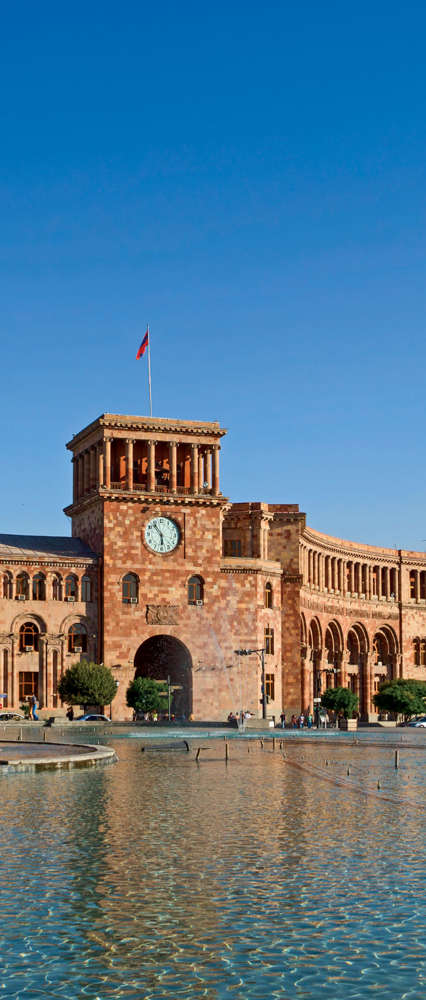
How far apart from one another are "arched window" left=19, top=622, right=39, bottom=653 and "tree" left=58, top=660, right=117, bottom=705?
3637 millimetres

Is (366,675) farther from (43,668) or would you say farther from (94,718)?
(94,718)

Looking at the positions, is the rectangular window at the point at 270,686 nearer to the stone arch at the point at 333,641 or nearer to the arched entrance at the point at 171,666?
the arched entrance at the point at 171,666

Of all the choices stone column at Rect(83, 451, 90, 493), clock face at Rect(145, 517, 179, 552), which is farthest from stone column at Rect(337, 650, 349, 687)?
stone column at Rect(83, 451, 90, 493)

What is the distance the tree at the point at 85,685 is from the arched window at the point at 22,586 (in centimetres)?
537

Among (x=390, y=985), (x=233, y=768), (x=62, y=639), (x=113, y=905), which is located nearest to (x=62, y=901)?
(x=113, y=905)

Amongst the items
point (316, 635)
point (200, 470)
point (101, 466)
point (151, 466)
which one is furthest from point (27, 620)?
point (316, 635)

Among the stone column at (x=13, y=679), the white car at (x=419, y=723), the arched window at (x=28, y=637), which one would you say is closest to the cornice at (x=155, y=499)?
the arched window at (x=28, y=637)

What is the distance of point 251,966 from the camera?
11398mm

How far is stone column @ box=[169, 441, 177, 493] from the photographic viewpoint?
71.7 meters

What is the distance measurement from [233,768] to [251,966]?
2337 cm

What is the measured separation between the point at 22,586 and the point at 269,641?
55.1ft

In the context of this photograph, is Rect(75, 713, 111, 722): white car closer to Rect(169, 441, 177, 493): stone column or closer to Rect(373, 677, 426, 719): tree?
Rect(169, 441, 177, 493): stone column

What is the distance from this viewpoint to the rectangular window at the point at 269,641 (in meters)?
75.4

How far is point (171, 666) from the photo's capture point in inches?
2886
